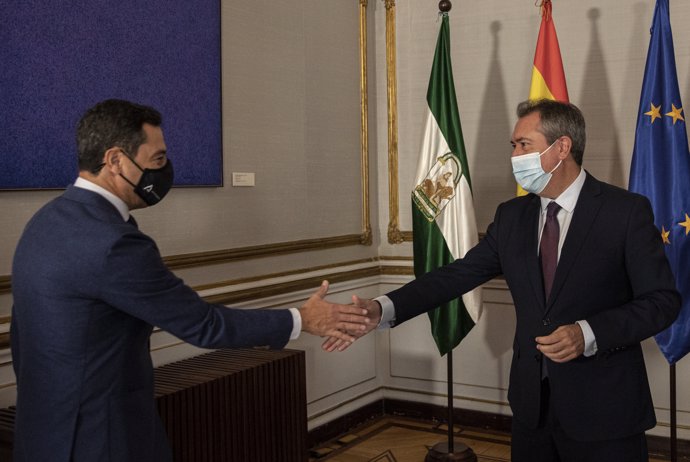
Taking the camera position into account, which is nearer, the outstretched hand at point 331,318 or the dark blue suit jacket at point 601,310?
the dark blue suit jacket at point 601,310

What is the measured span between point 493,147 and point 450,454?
1.74 meters

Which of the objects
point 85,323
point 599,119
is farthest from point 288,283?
point 85,323

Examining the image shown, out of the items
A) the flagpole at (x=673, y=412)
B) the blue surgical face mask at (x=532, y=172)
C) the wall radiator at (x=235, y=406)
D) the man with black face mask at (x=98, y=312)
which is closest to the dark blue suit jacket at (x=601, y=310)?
the blue surgical face mask at (x=532, y=172)

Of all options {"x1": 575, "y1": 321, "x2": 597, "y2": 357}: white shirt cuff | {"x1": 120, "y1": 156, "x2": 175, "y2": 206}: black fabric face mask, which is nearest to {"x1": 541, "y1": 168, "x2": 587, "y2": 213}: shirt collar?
{"x1": 575, "y1": 321, "x2": 597, "y2": 357}: white shirt cuff

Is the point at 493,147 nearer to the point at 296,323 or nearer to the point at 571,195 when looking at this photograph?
the point at 571,195

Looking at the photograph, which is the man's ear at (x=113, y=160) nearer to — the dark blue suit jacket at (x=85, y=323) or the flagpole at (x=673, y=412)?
the dark blue suit jacket at (x=85, y=323)

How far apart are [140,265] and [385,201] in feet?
10.4

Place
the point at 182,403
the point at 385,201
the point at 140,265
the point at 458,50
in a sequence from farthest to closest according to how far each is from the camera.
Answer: the point at 385,201 < the point at 458,50 < the point at 182,403 < the point at 140,265

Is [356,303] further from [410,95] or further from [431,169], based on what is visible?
[410,95]

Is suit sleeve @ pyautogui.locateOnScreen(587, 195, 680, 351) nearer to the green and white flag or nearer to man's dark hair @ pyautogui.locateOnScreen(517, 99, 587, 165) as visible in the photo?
man's dark hair @ pyautogui.locateOnScreen(517, 99, 587, 165)

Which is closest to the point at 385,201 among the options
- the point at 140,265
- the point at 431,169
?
the point at 431,169

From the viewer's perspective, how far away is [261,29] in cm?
397

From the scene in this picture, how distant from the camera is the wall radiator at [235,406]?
2861 mm

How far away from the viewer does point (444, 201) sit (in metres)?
4.16
